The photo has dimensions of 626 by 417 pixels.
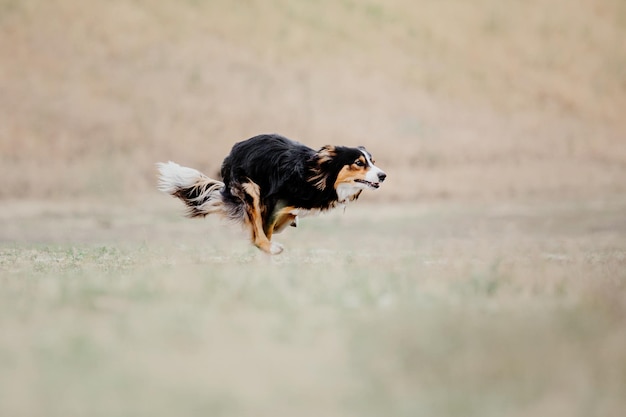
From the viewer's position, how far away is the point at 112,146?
28.2 metres

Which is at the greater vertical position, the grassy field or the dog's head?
the dog's head

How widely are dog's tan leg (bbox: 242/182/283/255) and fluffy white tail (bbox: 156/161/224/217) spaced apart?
0.76 m

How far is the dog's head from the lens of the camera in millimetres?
11516

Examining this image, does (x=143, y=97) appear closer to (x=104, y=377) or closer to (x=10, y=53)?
(x=10, y=53)

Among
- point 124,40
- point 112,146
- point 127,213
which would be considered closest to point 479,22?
point 124,40

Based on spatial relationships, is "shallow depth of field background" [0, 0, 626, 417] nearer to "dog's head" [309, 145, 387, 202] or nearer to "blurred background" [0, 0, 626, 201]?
"blurred background" [0, 0, 626, 201]

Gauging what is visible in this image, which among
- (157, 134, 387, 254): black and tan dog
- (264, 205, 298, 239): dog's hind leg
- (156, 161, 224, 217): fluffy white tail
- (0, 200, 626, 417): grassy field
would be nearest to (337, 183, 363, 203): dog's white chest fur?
(157, 134, 387, 254): black and tan dog

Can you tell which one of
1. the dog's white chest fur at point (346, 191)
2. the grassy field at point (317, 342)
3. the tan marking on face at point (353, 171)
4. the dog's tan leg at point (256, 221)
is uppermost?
the tan marking on face at point (353, 171)

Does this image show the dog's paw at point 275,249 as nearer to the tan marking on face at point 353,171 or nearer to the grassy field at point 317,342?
the tan marking on face at point 353,171

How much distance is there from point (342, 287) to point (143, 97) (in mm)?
24683

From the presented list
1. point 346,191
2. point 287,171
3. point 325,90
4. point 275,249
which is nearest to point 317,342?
point 275,249

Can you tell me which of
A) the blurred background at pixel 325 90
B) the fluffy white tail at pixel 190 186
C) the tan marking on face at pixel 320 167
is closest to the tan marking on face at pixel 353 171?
the tan marking on face at pixel 320 167

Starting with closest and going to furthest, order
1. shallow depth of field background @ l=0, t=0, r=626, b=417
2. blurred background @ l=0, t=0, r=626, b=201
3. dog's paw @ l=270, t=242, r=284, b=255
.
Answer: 1. shallow depth of field background @ l=0, t=0, r=626, b=417
2. dog's paw @ l=270, t=242, r=284, b=255
3. blurred background @ l=0, t=0, r=626, b=201

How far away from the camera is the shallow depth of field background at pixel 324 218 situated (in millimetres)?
5141
